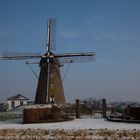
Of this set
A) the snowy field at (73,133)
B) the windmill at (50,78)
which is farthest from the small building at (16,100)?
the snowy field at (73,133)

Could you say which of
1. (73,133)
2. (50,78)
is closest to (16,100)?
(50,78)

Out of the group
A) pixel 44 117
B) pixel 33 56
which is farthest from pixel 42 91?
pixel 44 117

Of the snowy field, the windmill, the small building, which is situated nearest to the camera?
the snowy field

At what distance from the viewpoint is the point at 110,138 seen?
13.6m

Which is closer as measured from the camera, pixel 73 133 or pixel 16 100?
pixel 73 133

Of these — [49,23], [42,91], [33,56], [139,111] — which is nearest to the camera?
[139,111]

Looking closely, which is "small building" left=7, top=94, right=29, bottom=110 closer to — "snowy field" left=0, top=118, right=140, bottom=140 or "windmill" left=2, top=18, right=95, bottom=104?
"windmill" left=2, top=18, right=95, bottom=104

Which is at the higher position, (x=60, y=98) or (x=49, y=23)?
(x=49, y=23)

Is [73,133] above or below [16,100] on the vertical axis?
below

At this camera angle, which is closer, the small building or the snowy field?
the snowy field

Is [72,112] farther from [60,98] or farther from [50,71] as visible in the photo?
[50,71]

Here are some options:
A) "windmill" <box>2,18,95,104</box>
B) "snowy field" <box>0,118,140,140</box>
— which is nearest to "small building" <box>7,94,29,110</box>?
"windmill" <box>2,18,95,104</box>

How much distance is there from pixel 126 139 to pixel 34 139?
12.8 ft

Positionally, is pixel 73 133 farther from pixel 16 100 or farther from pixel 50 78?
pixel 16 100
